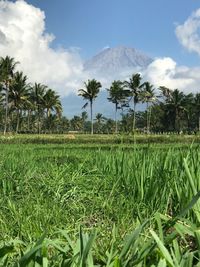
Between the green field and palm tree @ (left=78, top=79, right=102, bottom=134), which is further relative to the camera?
palm tree @ (left=78, top=79, right=102, bottom=134)

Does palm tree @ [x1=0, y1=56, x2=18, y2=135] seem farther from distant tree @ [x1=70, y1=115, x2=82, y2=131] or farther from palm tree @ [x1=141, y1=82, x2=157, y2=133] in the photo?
distant tree @ [x1=70, y1=115, x2=82, y2=131]

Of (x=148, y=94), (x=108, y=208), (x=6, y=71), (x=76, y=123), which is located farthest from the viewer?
(x=76, y=123)

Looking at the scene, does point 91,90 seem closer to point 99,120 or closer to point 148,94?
point 148,94

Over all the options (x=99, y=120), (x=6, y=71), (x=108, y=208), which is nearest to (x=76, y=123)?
(x=99, y=120)

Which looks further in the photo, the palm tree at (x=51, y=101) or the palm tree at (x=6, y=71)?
the palm tree at (x=51, y=101)

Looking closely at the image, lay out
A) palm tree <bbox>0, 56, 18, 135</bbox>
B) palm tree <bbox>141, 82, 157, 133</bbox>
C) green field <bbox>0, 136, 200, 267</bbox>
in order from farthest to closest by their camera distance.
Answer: palm tree <bbox>141, 82, 157, 133</bbox> → palm tree <bbox>0, 56, 18, 135</bbox> → green field <bbox>0, 136, 200, 267</bbox>

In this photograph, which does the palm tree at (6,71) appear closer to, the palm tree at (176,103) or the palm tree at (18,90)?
the palm tree at (18,90)

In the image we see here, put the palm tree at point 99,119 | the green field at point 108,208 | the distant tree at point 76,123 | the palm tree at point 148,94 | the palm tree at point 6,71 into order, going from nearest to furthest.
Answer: the green field at point 108,208 → the palm tree at point 6,71 → the palm tree at point 148,94 → the palm tree at point 99,119 → the distant tree at point 76,123

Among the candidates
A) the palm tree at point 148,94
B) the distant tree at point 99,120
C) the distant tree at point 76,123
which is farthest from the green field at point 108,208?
the distant tree at point 76,123

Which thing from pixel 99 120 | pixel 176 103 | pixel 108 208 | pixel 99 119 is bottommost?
pixel 108 208

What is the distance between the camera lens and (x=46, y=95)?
76.6 meters

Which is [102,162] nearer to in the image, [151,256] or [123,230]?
[123,230]

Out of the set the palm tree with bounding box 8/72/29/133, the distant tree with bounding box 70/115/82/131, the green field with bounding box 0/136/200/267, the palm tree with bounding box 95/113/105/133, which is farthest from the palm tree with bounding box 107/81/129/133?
the green field with bounding box 0/136/200/267

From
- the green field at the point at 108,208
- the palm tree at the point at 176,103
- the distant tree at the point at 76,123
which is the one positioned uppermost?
the palm tree at the point at 176,103
